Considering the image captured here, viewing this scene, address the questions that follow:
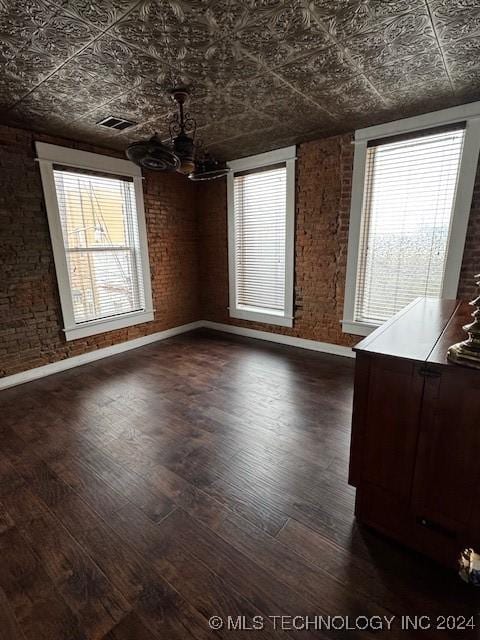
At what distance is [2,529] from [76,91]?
3200mm

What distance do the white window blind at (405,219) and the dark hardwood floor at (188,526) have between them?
5.20 ft

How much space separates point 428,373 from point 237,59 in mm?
2395

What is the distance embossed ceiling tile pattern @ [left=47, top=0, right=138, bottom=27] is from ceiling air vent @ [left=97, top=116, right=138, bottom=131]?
4.94ft

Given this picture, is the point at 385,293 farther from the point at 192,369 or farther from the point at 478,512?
the point at 478,512

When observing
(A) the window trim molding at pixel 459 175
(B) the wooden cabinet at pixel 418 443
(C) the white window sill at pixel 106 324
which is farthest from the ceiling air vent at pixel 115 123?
(B) the wooden cabinet at pixel 418 443

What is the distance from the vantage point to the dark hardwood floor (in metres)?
1.27

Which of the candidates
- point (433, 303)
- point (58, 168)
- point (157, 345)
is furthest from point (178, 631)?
point (58, 168)

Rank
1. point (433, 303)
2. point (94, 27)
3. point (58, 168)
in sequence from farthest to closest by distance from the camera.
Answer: point (58, 168), point (433, 303), point (94, 27)

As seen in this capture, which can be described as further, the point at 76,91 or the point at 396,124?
the point at 396,124

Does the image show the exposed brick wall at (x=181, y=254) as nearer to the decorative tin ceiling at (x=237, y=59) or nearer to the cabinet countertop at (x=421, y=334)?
the decorative tin ceiling at (x=237, y=59)

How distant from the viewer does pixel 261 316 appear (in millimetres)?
4887

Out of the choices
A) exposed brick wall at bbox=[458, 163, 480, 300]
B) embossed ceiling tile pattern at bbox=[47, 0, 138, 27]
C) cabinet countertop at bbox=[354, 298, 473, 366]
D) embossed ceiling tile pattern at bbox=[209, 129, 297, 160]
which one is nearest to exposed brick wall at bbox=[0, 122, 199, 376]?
embossed ceiling tile pattern at bbox=[209, 129, 297, 160]

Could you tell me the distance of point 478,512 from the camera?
1.28 meters

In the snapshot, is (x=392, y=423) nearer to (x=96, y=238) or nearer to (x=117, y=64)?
(x=117, y=64)
